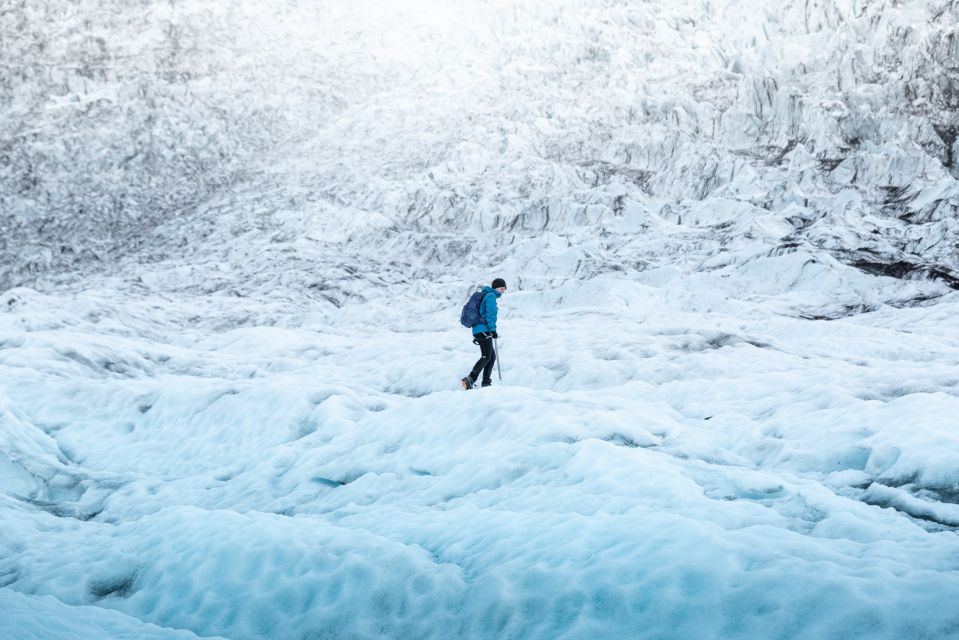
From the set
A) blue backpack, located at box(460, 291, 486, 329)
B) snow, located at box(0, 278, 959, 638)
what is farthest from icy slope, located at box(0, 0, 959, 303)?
blue backpack, located at box(460, 291, 486, 329)

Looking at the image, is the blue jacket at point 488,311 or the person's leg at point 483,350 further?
the person's leg at point 483,350

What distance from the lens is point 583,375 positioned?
12.3m

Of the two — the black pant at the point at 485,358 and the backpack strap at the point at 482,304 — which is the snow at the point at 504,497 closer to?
the black pant at the point at 485,358

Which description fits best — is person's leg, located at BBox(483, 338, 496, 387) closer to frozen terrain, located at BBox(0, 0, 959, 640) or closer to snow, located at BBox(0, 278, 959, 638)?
frozen terrain, located at BBox(0, 0, 959, 640)

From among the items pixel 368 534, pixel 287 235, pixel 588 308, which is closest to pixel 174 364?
pixel 368 534

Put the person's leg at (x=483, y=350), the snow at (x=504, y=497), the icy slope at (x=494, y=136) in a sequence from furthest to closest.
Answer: the icy slope at (x=494, y=136) → the person's leg at (x=483, y=350) → the snow at (x=504, y=497)

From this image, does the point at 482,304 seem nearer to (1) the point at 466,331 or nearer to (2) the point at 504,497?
(2) the point at 504,497

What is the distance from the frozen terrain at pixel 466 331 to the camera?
490 cm

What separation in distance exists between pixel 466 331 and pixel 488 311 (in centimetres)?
773

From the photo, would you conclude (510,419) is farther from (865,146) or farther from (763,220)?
(865,146)

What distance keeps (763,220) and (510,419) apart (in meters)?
27.4

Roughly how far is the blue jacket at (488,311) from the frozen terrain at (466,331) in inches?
46.3

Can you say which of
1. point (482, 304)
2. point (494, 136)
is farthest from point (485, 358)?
point (494, 136)

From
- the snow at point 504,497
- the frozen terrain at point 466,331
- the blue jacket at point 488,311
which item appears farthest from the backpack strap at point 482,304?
the snow at point 504,497
